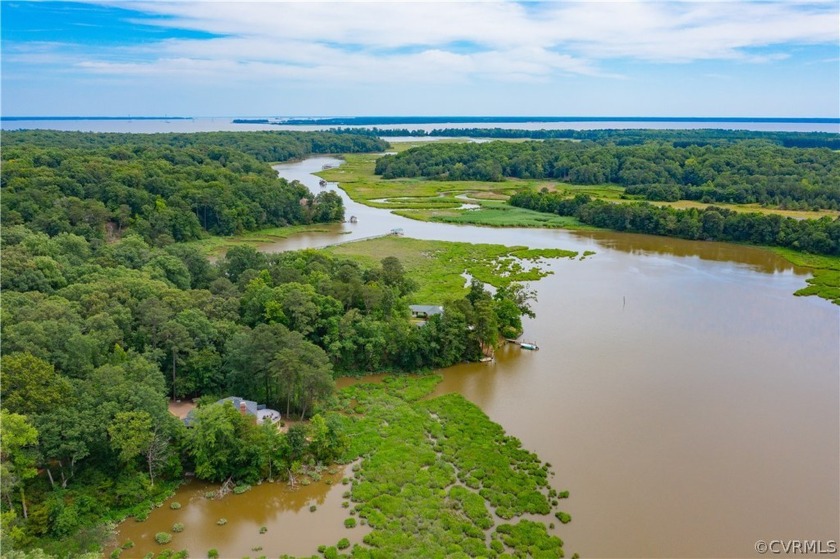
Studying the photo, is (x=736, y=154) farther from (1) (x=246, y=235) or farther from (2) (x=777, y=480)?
(2) (x=777, y=480)

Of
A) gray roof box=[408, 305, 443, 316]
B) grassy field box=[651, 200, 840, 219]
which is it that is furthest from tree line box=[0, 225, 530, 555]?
grassy field box=[651, 200, 840, 219]

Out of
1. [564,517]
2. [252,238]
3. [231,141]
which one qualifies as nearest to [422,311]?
[564,517]

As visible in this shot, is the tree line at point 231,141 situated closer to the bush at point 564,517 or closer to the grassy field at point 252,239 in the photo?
the grassy field at point 252,239

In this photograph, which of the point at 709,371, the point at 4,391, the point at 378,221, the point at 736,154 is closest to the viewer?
the point at 4,391

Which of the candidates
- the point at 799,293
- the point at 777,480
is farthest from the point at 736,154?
the point at 777,480

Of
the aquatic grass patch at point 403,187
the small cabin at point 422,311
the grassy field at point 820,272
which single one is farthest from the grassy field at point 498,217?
the small cabin at point 422,311
